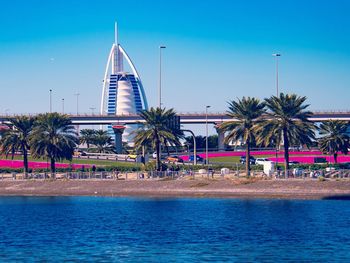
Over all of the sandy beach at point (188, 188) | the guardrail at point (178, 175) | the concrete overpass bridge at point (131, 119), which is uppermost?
the concrete overpass bridge at point (131, 119)

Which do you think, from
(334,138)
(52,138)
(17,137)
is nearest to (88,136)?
(17,137)

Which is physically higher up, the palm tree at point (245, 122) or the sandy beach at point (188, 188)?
the palm tree at point (245, 122)

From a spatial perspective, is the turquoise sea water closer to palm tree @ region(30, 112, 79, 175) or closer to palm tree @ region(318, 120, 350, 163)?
palm tree @ region(30, 112, 79, 175)

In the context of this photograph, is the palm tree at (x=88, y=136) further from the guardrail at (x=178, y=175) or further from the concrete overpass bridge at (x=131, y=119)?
the guardrail at (x=178, y=175)

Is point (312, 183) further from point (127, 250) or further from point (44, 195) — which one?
point (127, 250)

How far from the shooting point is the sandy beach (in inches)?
3066

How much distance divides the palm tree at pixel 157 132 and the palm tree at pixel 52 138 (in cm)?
917

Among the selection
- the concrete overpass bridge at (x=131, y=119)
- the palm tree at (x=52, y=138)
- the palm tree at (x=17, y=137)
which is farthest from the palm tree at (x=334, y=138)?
the concrete overpass bridge at (x=131, y=119)

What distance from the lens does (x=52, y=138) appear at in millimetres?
94188

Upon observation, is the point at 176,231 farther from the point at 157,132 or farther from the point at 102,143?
the point at 102,143

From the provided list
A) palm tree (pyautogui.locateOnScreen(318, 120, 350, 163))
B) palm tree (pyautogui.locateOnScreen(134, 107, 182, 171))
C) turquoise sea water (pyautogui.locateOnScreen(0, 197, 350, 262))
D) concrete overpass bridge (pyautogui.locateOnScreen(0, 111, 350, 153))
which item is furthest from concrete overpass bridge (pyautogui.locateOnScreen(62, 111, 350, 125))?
turquoise sea water (pyautogui.locateOnScreen(0, 197, 350, 262))

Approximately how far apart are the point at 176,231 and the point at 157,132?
37069mm

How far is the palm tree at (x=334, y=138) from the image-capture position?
102938 mm

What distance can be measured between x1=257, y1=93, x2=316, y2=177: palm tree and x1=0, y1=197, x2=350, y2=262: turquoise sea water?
43.2 feet
